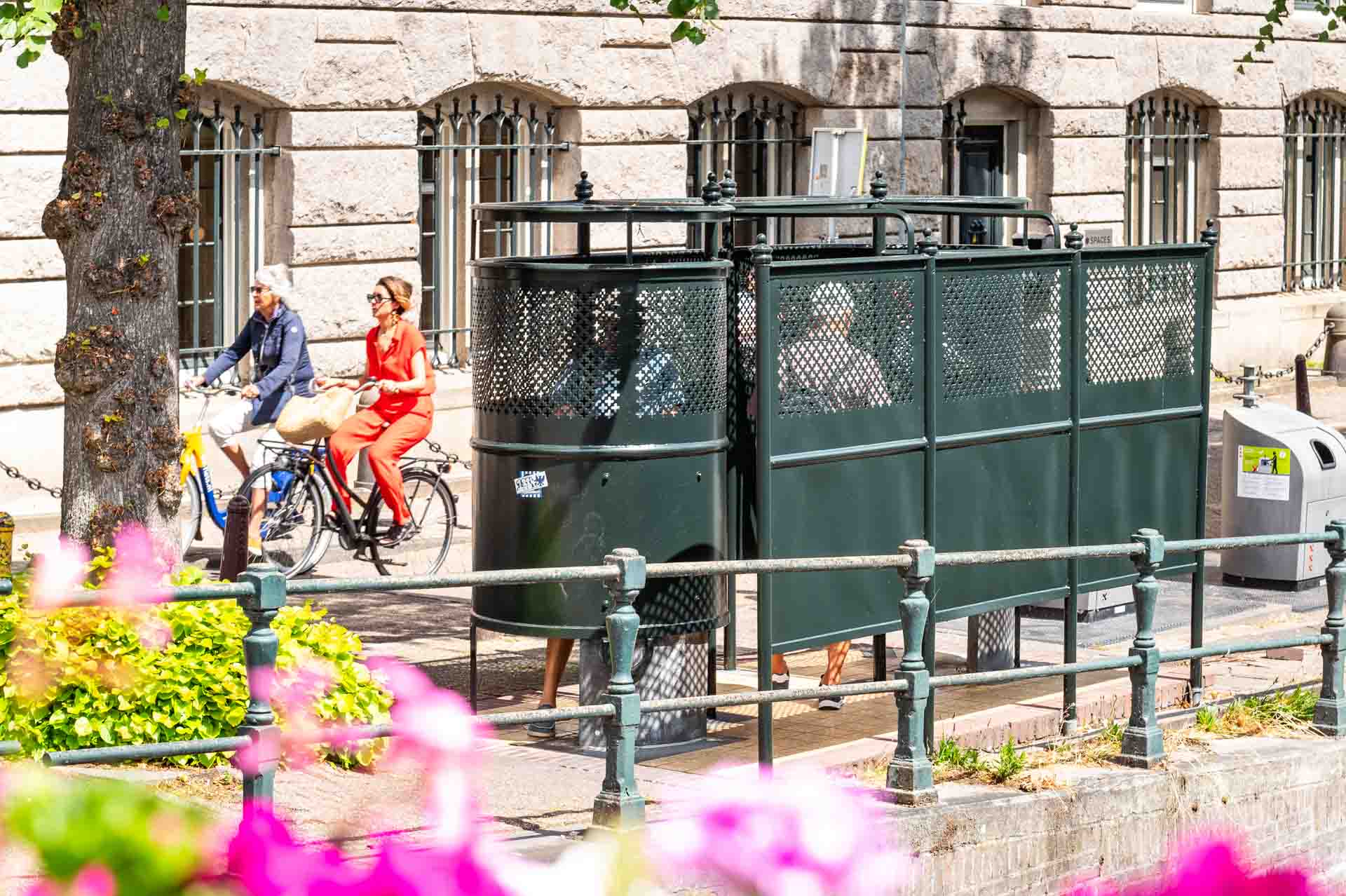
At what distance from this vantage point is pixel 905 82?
20031 millimetres

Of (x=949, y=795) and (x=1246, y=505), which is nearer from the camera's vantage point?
(x=949, y=795)

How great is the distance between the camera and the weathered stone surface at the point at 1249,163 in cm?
2412

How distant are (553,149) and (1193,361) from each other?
29.7 feet

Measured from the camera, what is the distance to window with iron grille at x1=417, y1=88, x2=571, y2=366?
54.6 feet

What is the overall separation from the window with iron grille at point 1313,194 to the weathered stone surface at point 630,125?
35.3ft

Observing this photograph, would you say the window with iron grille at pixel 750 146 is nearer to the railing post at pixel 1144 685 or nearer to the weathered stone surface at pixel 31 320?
the weathered stone surface at pixel 31 320

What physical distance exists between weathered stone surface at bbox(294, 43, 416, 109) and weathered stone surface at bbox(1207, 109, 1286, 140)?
38.4 ft

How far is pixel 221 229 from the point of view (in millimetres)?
15383

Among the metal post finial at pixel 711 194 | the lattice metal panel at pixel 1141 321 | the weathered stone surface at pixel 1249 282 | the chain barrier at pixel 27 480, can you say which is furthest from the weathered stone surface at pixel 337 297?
the weathered stone surface at pixel 1249 282

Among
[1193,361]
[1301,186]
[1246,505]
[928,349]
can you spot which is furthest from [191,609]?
[1301,186]

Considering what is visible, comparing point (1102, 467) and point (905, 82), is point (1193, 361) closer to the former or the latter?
point (1102, 467)

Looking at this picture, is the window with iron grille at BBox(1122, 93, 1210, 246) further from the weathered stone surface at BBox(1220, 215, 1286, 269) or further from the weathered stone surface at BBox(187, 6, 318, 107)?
the weathered stone surface at BBox(187, 6, 318, 107)

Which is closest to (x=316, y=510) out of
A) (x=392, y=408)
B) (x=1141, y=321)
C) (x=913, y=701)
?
(x=392, y=408)

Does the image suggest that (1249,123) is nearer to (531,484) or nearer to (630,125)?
(630,125)
